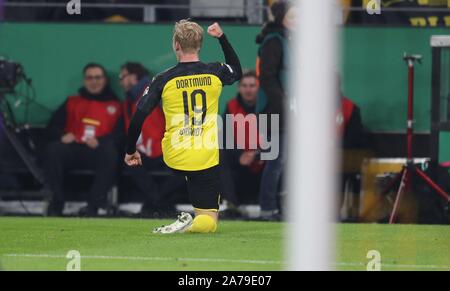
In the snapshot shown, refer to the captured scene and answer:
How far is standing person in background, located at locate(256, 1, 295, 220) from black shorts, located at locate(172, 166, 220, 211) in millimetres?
2629

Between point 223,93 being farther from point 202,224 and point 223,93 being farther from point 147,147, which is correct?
point 202,224

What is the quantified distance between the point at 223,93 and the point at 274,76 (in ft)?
5.37

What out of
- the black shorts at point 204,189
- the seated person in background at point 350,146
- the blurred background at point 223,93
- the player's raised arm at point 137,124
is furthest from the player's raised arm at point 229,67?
the seated person in background at point 350,146

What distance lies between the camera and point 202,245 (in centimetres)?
951

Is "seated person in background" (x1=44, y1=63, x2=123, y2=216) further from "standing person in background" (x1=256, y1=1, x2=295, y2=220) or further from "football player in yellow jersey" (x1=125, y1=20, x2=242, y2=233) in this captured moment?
"football player in yellow jersey" (x1=125, y1=20, x2=242, y2=233)

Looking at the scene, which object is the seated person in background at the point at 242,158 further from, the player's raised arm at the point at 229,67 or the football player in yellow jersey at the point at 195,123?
the player's raised arm at the point at 229,67

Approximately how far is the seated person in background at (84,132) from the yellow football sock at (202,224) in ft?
12.0

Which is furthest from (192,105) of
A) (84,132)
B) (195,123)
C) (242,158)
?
(84,132)

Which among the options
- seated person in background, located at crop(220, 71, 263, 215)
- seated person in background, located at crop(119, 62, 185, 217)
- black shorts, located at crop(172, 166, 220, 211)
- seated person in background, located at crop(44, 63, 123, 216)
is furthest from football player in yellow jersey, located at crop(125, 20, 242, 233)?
seated person in background, located at crop(44, 63, 123, 216)

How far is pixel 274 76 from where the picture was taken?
42.1 ft

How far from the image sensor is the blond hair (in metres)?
9.93

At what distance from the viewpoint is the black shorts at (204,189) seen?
10266 mm

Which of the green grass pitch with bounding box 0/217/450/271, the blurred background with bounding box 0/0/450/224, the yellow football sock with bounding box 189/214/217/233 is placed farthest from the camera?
the blurred background with bounding box 0/0/450/224

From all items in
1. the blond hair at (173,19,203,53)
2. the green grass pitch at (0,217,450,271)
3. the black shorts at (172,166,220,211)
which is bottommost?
the green grass pitch at (0,217,450,271)
